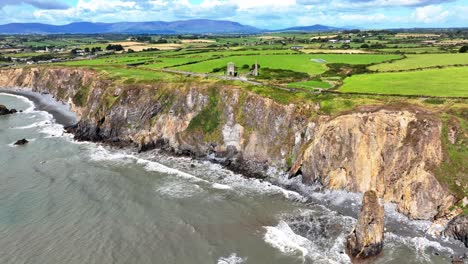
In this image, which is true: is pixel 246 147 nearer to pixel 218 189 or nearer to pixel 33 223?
pixel 218 189

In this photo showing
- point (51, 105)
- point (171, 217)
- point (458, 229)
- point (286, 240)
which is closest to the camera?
point (458, 229)

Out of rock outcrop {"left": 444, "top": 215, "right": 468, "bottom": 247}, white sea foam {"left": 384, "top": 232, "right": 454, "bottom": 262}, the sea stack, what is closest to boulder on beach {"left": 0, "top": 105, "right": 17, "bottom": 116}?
the sea stack

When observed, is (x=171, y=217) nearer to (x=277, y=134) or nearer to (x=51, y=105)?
(x=277, y=134)

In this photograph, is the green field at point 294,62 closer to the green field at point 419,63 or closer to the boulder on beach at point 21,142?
the green field at point 419,63

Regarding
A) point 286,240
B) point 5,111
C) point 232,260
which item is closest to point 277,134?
point 286,240

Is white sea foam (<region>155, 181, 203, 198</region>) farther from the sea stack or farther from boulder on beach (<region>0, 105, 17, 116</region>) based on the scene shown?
boulder on beach (<region>0, 105, 17, 116</region>)

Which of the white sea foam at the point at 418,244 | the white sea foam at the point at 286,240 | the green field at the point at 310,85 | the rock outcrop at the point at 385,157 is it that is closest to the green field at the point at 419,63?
the green field at the point at 310,85

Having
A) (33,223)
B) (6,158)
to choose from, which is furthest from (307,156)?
(6,158)
